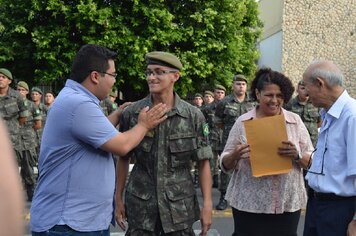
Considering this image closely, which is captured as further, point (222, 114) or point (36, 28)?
point (36, 28)

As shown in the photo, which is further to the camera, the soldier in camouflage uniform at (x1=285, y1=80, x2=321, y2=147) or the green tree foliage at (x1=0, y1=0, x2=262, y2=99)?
the green tree foliage at (x1=0, y1=0, x2=262, y2=99)

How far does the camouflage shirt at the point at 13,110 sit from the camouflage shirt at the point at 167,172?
17.3ft

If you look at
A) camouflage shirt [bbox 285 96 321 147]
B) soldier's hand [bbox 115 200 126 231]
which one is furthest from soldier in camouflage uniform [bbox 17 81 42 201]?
soldier's hand [bbox 115 200 126 231]

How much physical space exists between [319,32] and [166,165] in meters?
26.6

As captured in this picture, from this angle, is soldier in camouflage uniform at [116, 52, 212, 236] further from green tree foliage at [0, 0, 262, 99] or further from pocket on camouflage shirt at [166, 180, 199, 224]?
green tree foliage at [0, 0, 262, 99]

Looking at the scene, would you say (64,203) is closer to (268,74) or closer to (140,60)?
(268,74)

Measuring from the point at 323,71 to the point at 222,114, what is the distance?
17.1 feet

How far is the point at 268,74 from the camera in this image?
3.55 meters

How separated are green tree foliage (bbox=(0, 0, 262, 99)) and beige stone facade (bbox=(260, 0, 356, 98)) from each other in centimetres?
645

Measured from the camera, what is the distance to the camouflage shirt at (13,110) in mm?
8086

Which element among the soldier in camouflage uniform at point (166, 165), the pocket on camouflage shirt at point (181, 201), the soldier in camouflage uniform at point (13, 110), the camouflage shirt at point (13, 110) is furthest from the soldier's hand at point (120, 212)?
the camouflage shirt at point (13, 110)

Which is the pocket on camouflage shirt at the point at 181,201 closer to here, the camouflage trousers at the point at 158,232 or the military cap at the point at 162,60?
the camouflage trousers at the point at 158,232

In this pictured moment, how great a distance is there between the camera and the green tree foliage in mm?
19562

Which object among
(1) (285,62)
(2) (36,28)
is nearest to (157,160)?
(2) (36,28)
